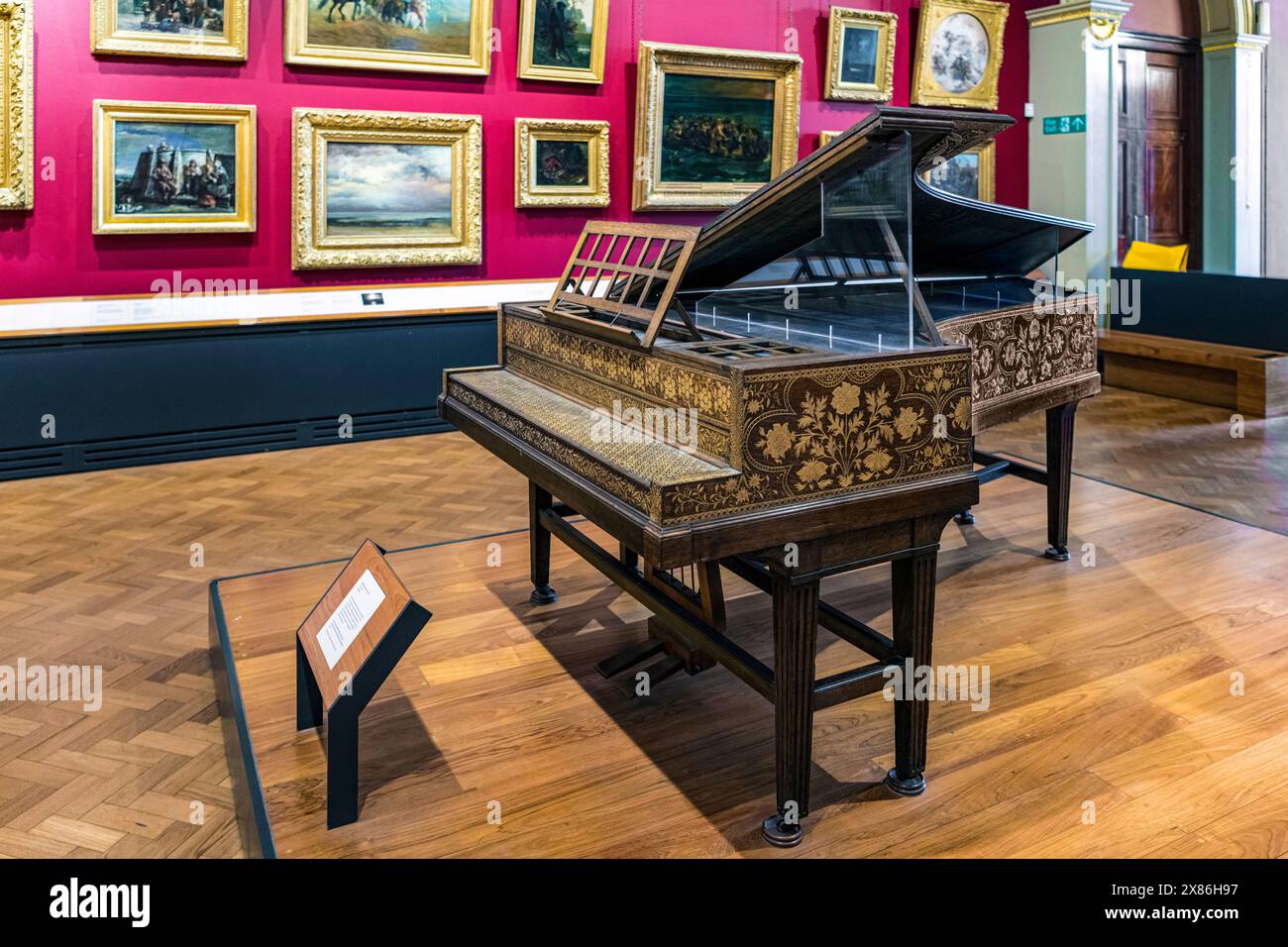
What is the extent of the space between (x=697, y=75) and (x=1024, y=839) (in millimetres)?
6952

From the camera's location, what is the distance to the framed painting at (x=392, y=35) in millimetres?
7168

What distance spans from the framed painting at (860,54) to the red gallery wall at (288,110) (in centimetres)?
12

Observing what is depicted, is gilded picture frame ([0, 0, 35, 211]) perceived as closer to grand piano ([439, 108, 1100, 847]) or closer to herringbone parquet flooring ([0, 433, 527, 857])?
herringbone parquet flooring ([0, 433, 527, 857])

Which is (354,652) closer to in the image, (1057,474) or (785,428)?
(785,428)

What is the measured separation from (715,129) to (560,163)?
1.32m

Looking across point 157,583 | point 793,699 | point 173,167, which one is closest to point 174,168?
point 173,167

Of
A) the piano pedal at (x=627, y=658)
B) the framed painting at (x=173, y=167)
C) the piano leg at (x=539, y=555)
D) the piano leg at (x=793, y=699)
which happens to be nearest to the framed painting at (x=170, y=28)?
the framed painting at (x=173, y=167)

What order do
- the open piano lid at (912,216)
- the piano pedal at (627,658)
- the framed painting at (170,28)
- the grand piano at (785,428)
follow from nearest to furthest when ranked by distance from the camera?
the grand piano at (785,428)
the open piano lid at (912,216)
the piano pedal at (627,658)
the framed painting at (170,28)

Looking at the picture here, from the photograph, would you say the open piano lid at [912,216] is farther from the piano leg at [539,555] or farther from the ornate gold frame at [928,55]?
the ornate gold frame at [928,55]

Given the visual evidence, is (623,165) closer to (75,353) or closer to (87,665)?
(75,353)

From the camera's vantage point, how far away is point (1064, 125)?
10.1m

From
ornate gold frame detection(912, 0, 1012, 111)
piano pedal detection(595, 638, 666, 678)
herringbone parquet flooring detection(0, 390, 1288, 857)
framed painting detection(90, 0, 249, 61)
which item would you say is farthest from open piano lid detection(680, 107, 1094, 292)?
ornate gold frame detection(912, 0, 1012, 111)

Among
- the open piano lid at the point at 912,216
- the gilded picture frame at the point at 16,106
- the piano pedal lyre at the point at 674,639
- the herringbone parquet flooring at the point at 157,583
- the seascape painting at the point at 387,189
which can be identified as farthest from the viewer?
the seascape painting at the point at 387,189

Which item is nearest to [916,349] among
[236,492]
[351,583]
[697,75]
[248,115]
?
[351,583]
